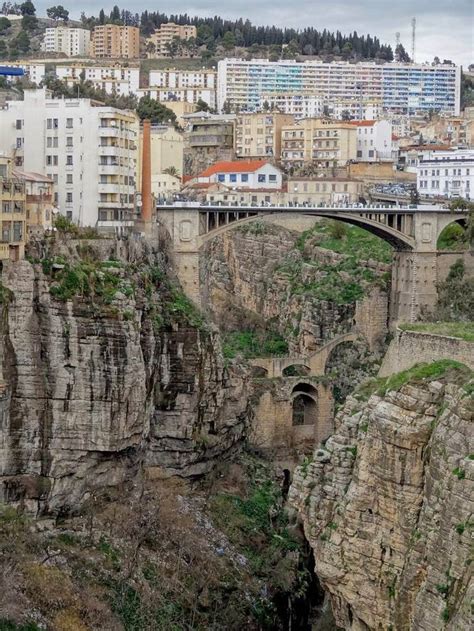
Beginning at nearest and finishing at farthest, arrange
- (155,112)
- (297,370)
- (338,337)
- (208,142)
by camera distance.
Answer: (297,370) → (338,337) → (208,142) → (155,112)

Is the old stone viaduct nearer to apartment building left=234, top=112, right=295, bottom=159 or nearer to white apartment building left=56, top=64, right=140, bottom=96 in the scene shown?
apartment building left=234, top=112, right=295, bottom=159

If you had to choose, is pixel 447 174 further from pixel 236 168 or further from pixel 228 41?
pixel 228 41

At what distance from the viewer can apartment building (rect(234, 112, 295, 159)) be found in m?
121

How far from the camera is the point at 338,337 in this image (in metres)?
79.4

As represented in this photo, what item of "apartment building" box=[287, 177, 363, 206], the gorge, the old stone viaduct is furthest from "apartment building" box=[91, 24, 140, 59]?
the gorge

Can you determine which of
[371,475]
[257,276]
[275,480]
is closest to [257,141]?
[257,276]

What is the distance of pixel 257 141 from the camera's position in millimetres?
121938

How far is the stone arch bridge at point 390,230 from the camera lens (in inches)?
2928

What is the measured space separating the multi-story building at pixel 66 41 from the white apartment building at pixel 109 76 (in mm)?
17595

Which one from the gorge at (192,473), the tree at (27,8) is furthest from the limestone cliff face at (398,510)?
the tree at (27,8)

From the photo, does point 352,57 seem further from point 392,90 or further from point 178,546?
point 178,546

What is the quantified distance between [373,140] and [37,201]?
69.9 meters

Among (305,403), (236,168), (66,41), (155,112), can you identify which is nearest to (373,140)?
(155,112)

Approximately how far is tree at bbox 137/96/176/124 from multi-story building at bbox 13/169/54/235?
71132 mm
